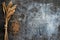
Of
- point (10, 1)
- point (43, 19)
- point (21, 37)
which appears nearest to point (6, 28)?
point (21, 37)

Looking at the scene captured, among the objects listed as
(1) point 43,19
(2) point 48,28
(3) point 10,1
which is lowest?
(2) point 48,28

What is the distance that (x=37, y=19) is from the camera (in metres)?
1.53

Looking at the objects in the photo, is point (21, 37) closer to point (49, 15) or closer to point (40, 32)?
point (40, 32)

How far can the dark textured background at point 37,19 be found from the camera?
1510mm

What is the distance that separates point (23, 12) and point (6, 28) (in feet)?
0.87

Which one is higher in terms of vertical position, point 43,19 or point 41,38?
point 43,19

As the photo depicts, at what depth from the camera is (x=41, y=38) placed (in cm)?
151

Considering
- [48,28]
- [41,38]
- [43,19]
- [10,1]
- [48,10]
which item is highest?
[10,1]

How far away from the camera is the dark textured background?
151cm

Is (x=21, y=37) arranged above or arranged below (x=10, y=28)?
below

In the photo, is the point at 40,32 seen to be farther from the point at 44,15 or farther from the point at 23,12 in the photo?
the point at 23,12

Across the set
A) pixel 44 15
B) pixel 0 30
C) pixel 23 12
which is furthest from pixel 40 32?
pixel 0 30

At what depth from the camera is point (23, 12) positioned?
5.09 feet

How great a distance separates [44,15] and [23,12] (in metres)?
0.24
